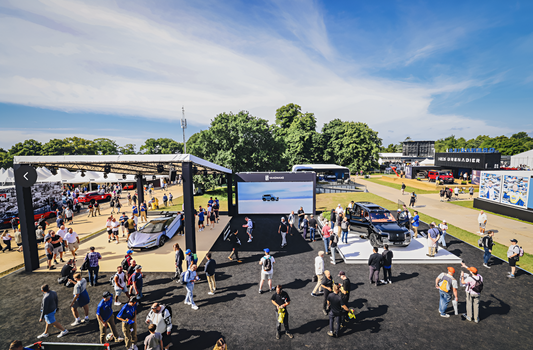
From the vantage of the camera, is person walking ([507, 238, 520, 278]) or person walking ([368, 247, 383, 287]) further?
person walking ([507, 238, 520, 278])

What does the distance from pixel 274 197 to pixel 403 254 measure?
10.6 m

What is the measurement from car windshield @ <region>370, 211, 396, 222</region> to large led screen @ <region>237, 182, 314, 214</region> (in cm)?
705

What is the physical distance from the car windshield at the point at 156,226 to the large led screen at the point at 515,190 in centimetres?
2595

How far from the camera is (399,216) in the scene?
1488cm

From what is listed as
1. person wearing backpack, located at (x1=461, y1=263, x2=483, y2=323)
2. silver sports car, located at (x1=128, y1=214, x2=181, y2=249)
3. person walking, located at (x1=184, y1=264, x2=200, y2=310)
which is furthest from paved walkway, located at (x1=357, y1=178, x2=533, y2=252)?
silver sports car, located at (x1=128, y1=214, x2=181, y2=249)

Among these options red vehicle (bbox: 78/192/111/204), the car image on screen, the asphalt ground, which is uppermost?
the car image on screen

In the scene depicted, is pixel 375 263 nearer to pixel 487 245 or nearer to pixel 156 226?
pixel 487 245

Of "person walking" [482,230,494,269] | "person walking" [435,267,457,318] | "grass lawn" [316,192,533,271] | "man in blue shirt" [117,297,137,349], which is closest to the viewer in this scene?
"man in blue shirt" [117,297,137,349]

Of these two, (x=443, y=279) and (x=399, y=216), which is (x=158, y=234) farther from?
(x=399, y=216)

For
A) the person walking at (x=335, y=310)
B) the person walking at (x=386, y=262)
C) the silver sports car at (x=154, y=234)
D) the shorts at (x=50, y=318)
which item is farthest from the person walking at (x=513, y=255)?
the silver sports car at (x=154, y=234)

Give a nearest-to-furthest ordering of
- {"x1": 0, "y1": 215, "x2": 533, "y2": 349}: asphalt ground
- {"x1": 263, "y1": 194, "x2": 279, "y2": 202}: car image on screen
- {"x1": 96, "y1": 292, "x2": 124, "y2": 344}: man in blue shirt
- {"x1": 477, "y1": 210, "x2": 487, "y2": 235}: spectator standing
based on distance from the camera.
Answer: {"x1": 96, "y1": 292, "x2": 124, "y2": 344}: man in blue shirt < {"x1": 0, "y1": 215, "x2": 533, "y2": 349}: asphalt ground < {"x1": 477, "y1": 210, "x2": 487, "y2": 235}: spectator standing < {"x1": 263, "y1": 194, "x2": 279, "y2": 202}: car image on screen

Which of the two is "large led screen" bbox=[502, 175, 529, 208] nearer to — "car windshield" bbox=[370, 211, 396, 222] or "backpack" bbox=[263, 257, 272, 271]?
"car windshield" bbox=[370, 211, 396, 222]

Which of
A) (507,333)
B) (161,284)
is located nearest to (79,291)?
(161,284)

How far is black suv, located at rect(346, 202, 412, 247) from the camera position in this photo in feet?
37.2
